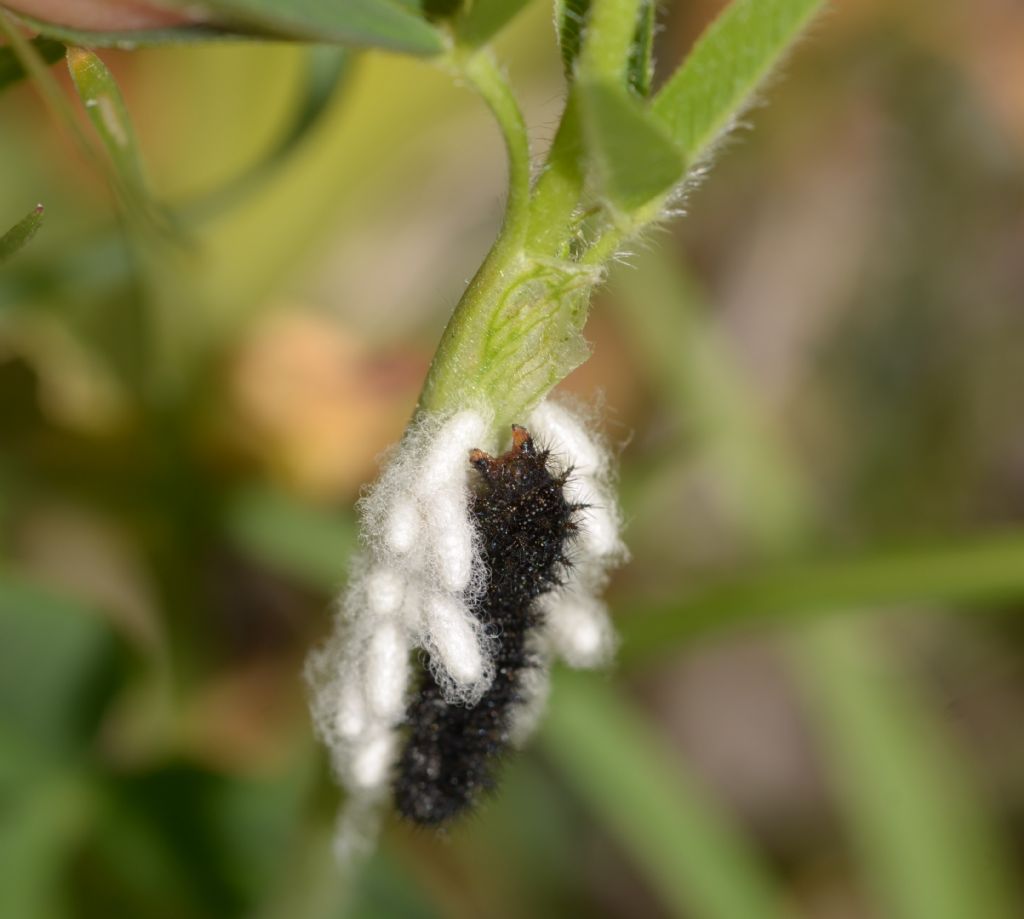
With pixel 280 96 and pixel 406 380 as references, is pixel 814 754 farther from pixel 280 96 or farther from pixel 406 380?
→ pixel 280 96

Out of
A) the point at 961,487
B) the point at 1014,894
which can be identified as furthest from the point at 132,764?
the point at 961,487

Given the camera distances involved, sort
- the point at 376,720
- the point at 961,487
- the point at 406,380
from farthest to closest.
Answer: the point at 961,487, the point at 406,380, the point at 376,720

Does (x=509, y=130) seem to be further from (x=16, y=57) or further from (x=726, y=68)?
(x=16, y=57)

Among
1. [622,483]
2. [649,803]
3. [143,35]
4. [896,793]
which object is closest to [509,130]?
[143,35]

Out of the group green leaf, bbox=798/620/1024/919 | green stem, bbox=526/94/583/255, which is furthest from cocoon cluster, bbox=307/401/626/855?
green leaf, bbox=798/620/1024/919

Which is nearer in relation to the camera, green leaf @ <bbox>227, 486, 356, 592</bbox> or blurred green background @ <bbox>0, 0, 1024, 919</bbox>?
blurred green background @ <bbox>0, 0, 1024, 919</bbox>

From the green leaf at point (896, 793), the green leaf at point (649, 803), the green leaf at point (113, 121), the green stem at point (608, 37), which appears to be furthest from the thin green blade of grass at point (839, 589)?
the green stem at point (608, 37)

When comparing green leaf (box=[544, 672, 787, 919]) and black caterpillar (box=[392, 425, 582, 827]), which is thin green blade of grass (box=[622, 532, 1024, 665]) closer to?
green leaf (box=[544, 672, 787, 919])
